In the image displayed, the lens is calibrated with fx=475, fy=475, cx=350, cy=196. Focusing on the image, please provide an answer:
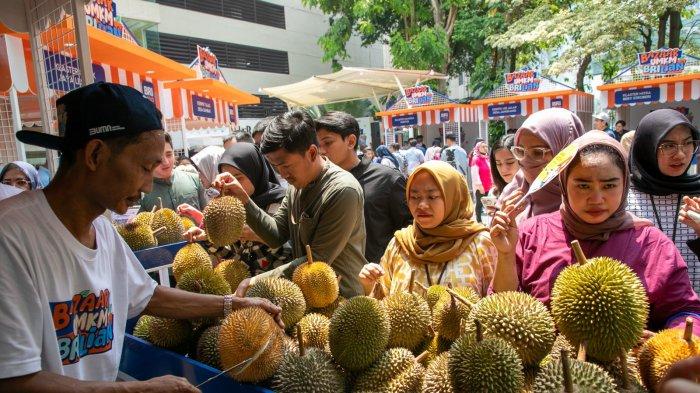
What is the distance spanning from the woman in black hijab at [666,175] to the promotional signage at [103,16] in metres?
5.72

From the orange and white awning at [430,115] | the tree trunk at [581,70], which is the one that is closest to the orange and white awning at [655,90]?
the orange and white awning at [430,115]

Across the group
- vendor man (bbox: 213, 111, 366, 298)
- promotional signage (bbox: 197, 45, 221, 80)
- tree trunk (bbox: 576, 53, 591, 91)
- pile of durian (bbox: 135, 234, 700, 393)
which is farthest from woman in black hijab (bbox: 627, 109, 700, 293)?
tree trunk (bbox: 576, 53, 591, 91)

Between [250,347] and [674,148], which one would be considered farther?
[674,148]

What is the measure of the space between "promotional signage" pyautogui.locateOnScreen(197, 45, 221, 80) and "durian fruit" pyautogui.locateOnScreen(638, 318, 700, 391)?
33.9 feet

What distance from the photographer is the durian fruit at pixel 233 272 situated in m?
2.33

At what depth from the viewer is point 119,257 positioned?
1692mm

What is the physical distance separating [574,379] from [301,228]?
1.53 meters

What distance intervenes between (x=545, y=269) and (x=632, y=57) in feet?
64.9

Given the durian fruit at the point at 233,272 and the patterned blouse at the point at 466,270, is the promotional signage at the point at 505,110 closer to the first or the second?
the patterned blouse at the point at 466,270

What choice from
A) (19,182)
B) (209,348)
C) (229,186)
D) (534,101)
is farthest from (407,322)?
(534,101)

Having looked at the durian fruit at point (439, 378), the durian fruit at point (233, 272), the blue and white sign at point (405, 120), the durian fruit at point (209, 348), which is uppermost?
the blue and white sign at point (405, 120)

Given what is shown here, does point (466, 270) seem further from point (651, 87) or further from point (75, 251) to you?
point (651, 87)

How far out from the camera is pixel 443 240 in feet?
7.67

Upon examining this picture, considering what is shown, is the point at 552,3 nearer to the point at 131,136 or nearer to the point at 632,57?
the point at 632,57
